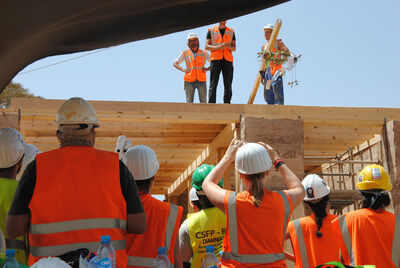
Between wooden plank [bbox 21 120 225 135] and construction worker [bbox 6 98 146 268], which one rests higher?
wooden plank [bbox 21 120 225 135]

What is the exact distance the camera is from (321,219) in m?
4.45

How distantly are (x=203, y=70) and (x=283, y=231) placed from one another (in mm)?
7406

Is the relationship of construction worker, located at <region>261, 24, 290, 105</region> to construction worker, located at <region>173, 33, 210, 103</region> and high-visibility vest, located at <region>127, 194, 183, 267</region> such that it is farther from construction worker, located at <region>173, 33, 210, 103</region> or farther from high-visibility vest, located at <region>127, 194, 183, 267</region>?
high-visibility vest, located at <region>127, 194, 183, 267</region>

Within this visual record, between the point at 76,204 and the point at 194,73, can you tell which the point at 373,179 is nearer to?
the point at 76,204

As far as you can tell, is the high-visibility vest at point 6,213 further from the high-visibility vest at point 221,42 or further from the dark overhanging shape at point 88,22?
the high-visibility vest at point 221,42

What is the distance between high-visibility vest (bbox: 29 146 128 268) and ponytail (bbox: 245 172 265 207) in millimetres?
969

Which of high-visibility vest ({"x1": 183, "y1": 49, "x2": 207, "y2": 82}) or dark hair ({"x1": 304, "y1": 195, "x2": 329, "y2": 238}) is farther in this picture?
high-visibility vest ({"x1": 183, "y1": 49, "x2": 207, "y2": 82})

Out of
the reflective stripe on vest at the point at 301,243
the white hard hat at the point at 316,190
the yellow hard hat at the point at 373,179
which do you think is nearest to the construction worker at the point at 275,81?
the white hard hat at the point at 316,190

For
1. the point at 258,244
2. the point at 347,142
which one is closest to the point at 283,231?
the point at 258,244

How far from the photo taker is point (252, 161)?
3508mm

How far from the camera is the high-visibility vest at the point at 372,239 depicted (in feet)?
12.9

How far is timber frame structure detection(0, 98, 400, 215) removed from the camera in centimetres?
865

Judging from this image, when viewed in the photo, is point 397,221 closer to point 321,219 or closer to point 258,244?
point 321,219

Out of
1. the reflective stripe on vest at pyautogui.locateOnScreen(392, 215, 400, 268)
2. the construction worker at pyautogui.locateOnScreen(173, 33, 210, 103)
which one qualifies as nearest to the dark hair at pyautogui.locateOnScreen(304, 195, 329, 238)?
the reflective stripe on vest at pyautogui.locateOnScreen(392, 215, 400, 268)
